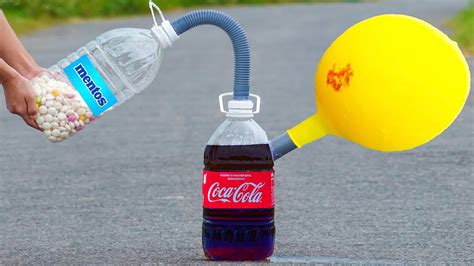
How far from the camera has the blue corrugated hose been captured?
5.28m

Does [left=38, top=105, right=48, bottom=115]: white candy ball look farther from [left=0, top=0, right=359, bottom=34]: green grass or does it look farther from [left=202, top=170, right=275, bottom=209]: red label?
[left=0, top=0, right=359, bottom=34]: green grass

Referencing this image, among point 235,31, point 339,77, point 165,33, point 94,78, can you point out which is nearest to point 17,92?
point 94,78

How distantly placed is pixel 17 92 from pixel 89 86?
282 millimetres

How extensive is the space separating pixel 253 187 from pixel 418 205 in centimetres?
215

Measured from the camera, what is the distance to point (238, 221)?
5246mm

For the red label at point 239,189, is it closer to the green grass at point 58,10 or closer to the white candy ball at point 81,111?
the white candy ball at point 81,111

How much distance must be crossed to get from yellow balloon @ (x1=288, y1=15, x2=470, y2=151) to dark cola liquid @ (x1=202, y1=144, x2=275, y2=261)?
383mm

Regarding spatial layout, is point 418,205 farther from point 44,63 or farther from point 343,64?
point 44,63

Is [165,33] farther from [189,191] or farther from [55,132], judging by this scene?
[189,191]

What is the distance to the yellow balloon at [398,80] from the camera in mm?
5059

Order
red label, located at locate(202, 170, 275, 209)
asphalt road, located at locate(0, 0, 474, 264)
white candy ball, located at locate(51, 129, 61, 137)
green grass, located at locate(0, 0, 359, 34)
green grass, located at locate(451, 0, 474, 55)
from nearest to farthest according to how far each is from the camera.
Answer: white candy ball, located at locate(51, 129, 61, 137), red label, located at locate(202, 170, 275, 209), asphalt road, located at locate(0, 0, 474, 264), green grass, located at locate(451, 0, 474, 55), green grass, located at locate(0, 0, 359, 34)

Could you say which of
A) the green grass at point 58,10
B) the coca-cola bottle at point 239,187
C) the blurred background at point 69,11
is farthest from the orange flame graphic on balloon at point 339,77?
the green grass at point 58,10

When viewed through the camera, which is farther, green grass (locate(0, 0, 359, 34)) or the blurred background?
green grass (locate(0, 0, 359, 34))

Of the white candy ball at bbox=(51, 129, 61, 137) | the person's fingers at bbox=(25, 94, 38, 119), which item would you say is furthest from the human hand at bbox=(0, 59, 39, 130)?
the white candy ball at bbox=(51, 129, 61, 137)
